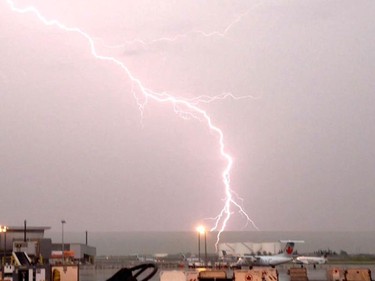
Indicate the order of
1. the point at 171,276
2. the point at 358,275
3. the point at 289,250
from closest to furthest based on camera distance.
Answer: the point at 171,276, the point at 358,275, the point at 289,250

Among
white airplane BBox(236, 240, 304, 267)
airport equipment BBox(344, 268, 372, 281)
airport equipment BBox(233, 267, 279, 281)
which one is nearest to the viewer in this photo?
airport equipment BBox(233, 267, 279, 281)

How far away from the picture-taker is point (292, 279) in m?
68.6

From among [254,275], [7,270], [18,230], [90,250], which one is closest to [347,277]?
[254,275]

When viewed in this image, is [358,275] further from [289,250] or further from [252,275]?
[289,250]

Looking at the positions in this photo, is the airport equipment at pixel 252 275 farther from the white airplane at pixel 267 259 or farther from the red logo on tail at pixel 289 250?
the red logo on tail at pixel 289 250

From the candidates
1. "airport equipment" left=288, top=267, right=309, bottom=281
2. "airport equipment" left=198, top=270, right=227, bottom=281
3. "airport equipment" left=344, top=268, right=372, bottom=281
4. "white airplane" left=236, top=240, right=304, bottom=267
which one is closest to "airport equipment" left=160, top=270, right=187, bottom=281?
"airport equipment" left=198, top=270, right=227, bottom=281

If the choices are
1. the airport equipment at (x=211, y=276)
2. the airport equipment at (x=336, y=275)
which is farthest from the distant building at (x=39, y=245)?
the airport equipment at (x=211, y=276)

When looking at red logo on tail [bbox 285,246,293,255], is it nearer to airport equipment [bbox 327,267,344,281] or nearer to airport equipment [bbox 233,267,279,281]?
airport equipment [bbox 327,267,344,281]

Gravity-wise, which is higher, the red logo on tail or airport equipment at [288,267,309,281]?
the red logo on tail

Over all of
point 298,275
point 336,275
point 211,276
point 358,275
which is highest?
point 211,276

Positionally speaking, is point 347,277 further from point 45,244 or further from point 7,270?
point 45,244

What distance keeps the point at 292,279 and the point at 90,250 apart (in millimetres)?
92588

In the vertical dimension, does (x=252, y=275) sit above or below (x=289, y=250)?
below

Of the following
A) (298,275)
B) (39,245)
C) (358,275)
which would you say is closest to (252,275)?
(358,275)
